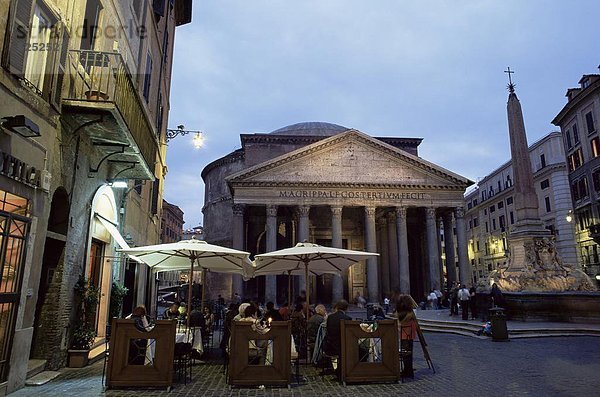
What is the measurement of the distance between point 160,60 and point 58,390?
42.7 ft

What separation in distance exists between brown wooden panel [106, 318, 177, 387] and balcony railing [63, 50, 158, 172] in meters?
3.80

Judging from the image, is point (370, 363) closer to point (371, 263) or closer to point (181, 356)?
point (181, 356)

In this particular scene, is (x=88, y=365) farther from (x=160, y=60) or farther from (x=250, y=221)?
(x=250, y=221)

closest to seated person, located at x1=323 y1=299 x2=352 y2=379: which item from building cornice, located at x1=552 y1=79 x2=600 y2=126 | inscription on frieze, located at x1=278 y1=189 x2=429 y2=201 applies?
inscription on frieze, located at x1=278 y1=189 x2=429 y2=201

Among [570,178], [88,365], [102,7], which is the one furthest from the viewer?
[570,178]

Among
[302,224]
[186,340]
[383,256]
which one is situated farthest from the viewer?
[383,256]

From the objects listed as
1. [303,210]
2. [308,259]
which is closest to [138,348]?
[308,259]

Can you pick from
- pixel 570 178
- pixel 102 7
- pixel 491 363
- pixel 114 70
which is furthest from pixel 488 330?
pixel 570 178

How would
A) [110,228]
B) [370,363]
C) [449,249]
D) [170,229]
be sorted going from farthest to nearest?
[170,229]
[449,249]
[110,228]
[370,363]

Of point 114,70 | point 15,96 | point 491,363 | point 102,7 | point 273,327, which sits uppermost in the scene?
point 102,7

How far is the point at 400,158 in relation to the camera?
2859 cm

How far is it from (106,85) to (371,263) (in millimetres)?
21391

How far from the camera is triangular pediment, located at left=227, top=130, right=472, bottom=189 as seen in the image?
1085 inches

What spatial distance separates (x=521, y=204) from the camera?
14.5m
